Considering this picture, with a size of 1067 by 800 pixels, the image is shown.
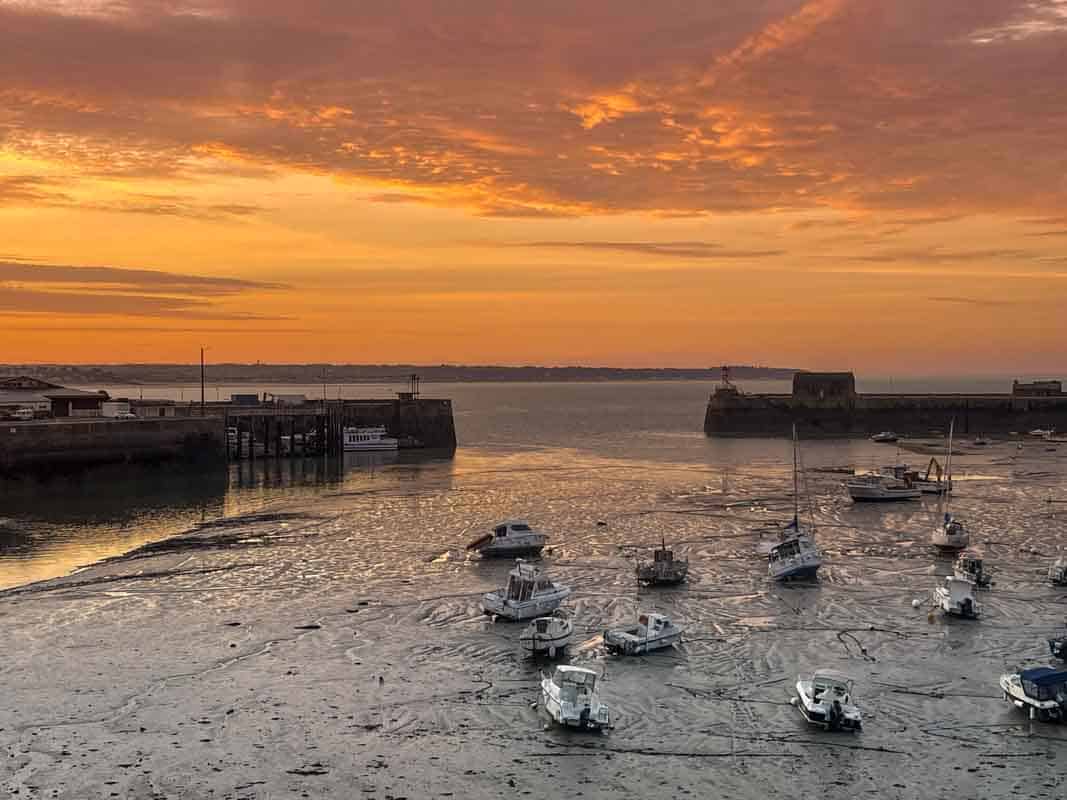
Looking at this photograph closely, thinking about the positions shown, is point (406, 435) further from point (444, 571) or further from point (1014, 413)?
point (1014, 413)

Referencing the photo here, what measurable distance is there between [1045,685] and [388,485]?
50981 millimetres

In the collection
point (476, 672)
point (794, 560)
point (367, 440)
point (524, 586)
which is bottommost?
point (476, 672)

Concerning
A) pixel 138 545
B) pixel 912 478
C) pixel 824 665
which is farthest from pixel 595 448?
pixel 824 665

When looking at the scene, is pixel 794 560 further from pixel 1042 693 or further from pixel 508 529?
pixel 1042 693

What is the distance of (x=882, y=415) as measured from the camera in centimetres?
12575

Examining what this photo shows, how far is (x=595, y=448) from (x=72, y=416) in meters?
47.2

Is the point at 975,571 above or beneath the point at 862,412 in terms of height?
beneath

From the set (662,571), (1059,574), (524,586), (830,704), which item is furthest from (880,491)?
(830,704)

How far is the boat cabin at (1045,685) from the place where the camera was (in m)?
24.2

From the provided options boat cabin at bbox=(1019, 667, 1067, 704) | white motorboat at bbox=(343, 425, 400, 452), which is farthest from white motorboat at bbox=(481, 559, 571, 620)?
white motorboat at bbox=(343, 425, 400, 452)

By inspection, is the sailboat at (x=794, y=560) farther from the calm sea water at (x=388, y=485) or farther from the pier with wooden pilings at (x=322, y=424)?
the pier with wooden pilings at (x=322, y=424)

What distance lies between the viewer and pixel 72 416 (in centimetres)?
7875

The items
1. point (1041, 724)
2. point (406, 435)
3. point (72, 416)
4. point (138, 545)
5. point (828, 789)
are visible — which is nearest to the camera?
point (828, 789)

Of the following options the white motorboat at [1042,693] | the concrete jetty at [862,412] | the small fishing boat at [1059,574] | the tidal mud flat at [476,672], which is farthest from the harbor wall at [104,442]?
the concrete jetty at [862,412]
